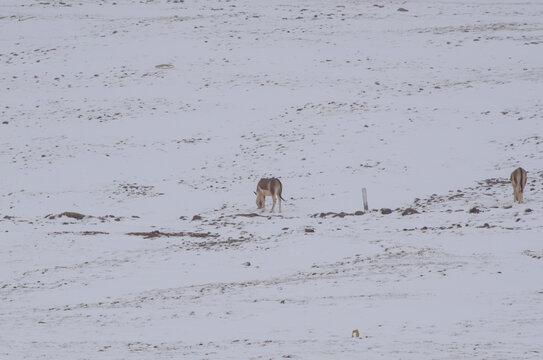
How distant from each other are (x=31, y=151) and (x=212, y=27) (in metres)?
17.0

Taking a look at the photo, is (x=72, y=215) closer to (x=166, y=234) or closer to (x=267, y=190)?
(x=166, y=234)

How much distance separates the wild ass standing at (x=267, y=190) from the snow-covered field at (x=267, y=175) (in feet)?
2.08

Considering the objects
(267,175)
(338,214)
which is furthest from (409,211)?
(267,175)

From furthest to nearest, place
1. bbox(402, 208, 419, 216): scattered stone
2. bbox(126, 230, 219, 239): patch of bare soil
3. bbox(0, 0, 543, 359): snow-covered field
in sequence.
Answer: bbox(402, 208, 419, 216): scattered stone
bbox(126, 230, 219, 239): patch of bare soil
bbox(0, 0, 543, 359): snow-covered field

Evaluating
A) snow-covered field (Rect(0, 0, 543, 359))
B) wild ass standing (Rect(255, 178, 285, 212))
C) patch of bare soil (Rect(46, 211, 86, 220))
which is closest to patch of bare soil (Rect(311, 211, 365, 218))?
snow-covered field (Rect(0, 0, 543, 359))

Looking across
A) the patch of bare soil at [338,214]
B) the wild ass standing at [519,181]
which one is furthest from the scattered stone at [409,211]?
the wild ass standing at [519,181]

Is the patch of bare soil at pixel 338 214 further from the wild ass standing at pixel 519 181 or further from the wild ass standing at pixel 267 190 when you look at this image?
the wild ass standing at pixel 519 181

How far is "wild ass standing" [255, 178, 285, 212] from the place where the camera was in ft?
64.3

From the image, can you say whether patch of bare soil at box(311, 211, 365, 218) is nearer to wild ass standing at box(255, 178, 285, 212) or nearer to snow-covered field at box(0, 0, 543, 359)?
snow-covered field at box(0, 0, 543, 359)

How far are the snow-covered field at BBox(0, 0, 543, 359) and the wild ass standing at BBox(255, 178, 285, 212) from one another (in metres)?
0.64

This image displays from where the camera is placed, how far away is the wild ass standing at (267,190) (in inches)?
772

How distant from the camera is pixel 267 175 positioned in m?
23.5

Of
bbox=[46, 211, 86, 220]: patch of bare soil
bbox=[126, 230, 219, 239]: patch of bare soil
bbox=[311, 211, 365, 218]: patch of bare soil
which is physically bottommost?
bbox=[126, 230, 219, 239]: patch of bare soil

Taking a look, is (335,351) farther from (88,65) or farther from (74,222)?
(88,65)
